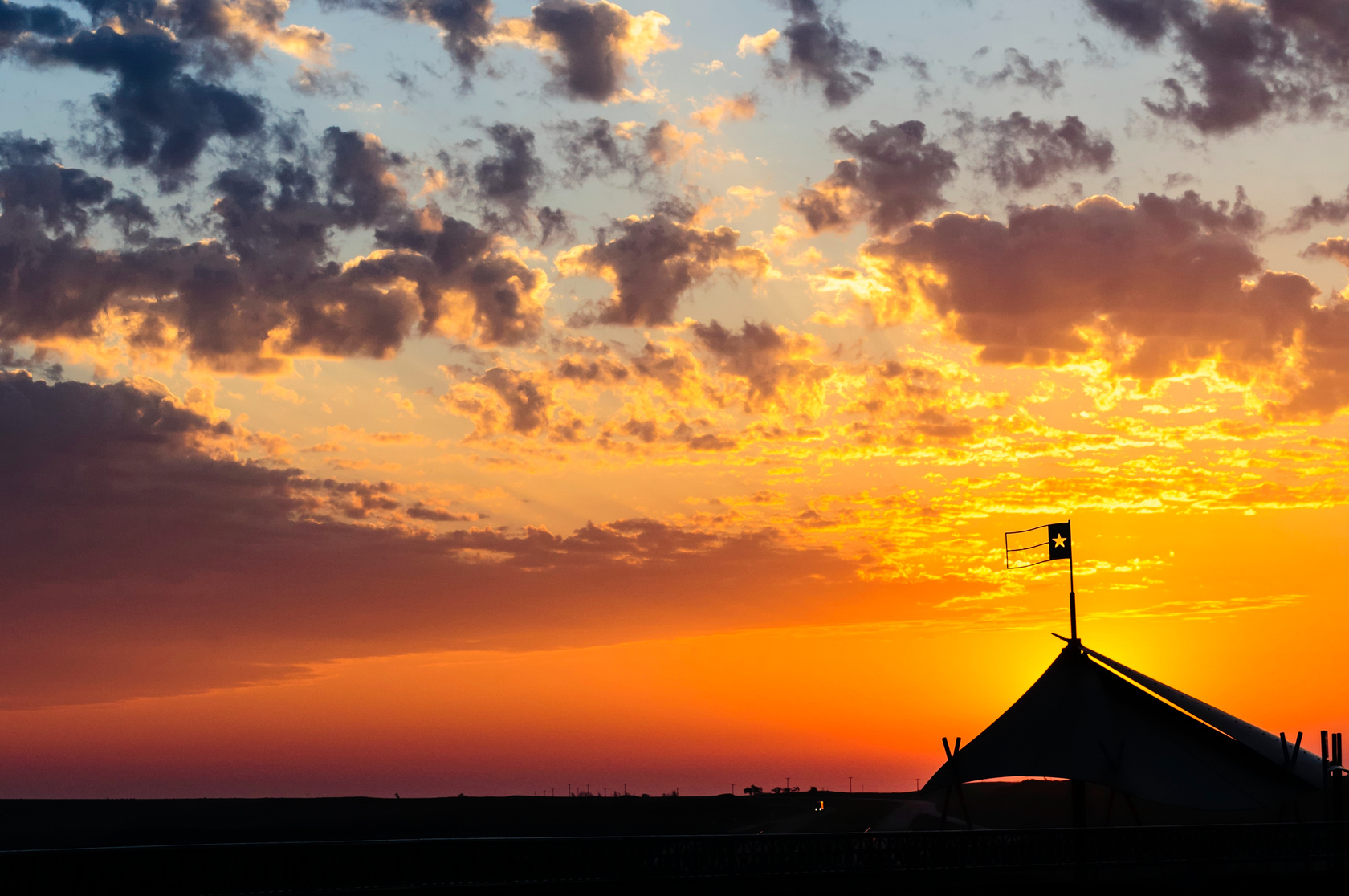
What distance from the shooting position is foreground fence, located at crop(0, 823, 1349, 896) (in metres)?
25.9

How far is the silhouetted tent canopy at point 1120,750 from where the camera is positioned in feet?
122

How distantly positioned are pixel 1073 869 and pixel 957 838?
11.3 ft

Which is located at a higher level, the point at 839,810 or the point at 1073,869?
the point at 1073,869

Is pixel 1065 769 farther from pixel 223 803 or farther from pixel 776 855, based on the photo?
pixel 223 803

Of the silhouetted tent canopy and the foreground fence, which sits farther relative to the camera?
the silhouetted tent canopy

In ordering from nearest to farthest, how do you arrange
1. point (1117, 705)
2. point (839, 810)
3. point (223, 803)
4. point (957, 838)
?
point (957, 838)
point (1117, 705)
point (839, 810)
point (223, 803)

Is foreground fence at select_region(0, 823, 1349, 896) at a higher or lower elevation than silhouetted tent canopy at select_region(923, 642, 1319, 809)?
lower

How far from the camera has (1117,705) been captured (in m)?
39.5

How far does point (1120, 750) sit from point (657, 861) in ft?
53.3

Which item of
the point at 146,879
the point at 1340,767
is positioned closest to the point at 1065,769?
the point at 1340,767

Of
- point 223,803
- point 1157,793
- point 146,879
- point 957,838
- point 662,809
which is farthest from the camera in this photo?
point 223,803

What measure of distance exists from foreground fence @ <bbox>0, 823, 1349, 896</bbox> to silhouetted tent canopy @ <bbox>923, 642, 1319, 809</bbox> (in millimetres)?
2334

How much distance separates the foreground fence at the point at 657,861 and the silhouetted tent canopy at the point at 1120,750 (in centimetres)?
233

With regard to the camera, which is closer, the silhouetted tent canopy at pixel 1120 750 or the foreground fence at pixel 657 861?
the foreground fence at pixel 657 861
